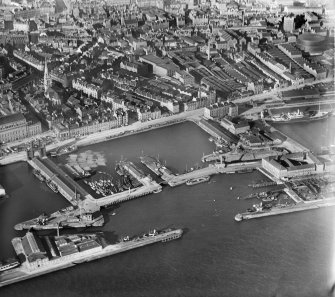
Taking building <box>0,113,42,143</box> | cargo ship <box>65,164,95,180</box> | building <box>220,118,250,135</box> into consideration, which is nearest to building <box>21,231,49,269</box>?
cargo ship <box>65,164,95,180</box>

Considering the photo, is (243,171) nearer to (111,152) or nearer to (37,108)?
(111,152)

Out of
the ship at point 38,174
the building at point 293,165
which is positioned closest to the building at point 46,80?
the ship at point 38,174

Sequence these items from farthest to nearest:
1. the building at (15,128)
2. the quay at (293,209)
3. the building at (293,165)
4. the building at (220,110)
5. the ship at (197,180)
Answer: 1. the building at (220,110)
2. the building at (15,128)
3. the building at (293,165)
4. the ship at (197,180)
5. the quay at (293,209)

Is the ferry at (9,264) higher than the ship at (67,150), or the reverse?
the ship at (67,150)

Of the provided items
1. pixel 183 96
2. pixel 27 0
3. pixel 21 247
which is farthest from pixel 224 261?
pixel 27 0

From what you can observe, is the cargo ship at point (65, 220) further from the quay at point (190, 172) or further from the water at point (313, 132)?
the water at point (313, 132)

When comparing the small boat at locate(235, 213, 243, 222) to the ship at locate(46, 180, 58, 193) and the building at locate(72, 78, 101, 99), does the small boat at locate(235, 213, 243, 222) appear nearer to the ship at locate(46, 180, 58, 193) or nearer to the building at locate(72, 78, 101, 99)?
the ship at locate(46, 180, 58, 193)

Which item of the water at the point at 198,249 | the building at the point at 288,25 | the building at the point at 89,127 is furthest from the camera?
the building at the point at 288,25
